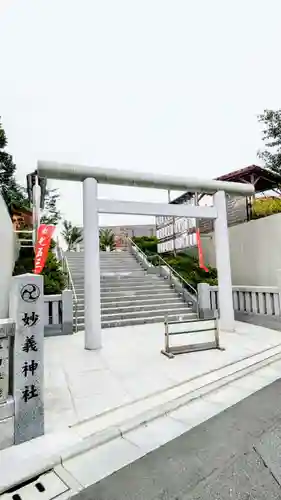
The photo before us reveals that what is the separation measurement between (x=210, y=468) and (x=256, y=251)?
8.37 meters

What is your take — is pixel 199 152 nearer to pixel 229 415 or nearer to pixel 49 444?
pixel 229 415

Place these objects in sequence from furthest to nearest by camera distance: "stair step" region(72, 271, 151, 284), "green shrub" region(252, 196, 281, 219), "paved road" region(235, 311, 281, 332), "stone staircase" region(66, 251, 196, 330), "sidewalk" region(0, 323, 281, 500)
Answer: "stair step" region(72, 271, 151, 284) → "green shrub" region(252, 196, 281, 219) → "stone staircase" region(66, 251, 196, 330) → "paved road" region(235, 311, 281, 332) → "sidewalk" region(0, 323, 281, 500)

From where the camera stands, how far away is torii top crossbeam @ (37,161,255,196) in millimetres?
6262

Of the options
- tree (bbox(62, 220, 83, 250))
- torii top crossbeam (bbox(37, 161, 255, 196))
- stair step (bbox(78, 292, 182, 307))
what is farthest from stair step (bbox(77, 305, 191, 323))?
tree (bbox(62, 220, 83, 250))

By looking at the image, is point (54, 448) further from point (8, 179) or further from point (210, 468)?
point (8, 179)

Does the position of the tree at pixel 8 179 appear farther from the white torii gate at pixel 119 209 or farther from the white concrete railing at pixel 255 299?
the white concrete railing at pixel 255 299

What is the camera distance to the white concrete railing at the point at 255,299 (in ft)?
25.8

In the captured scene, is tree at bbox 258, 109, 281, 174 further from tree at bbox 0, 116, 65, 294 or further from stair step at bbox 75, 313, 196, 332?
tree at bbox 0, 116, 65, 294

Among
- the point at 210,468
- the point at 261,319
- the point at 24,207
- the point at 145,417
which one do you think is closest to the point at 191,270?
the point at 261,319

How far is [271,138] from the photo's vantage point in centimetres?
1111

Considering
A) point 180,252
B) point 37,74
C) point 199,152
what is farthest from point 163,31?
point 180,252

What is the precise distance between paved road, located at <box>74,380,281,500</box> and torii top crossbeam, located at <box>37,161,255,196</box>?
5.42 metres

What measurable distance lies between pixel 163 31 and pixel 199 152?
650 centimetres

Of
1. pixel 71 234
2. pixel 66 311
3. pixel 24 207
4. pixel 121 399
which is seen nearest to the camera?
pixel 121 399
